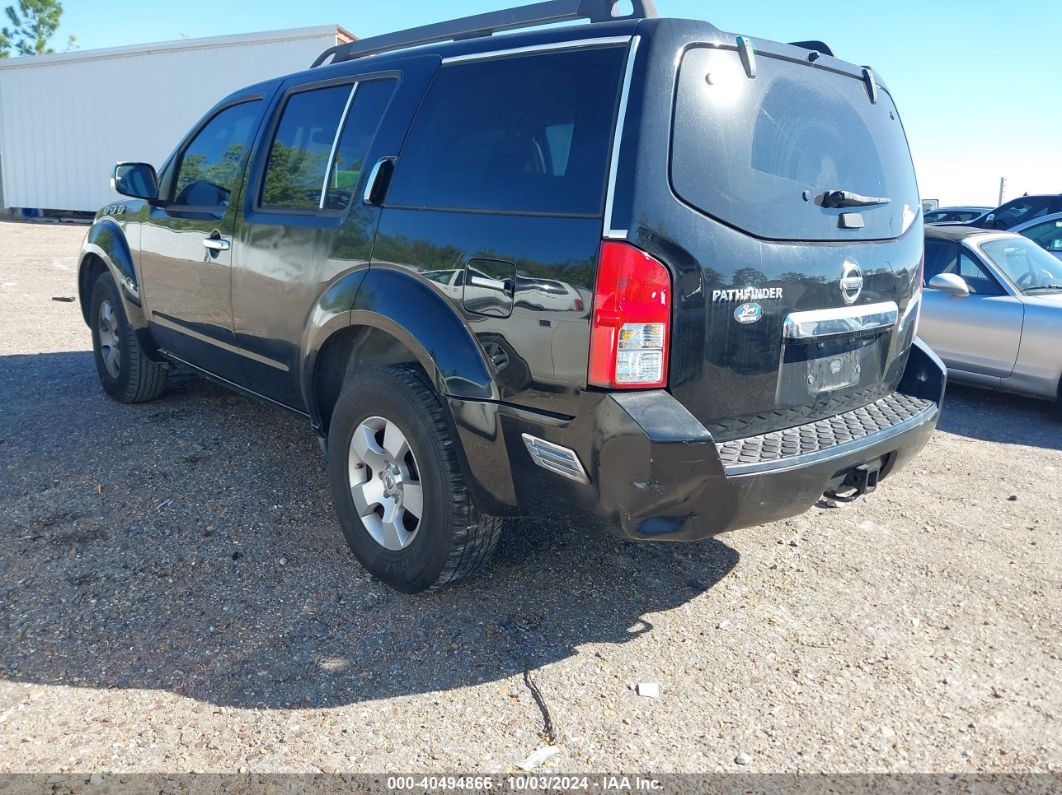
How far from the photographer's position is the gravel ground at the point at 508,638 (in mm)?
2426

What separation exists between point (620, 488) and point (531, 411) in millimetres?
379

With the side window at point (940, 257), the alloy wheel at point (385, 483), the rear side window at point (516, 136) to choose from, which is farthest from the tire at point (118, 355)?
the side window at point (940, 257)

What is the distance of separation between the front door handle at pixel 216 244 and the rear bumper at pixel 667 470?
204cm

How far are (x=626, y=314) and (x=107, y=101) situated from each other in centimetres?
2313

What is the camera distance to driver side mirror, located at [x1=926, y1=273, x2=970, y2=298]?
6.42 m

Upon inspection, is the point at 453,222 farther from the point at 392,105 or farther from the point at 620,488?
the point at 620,488

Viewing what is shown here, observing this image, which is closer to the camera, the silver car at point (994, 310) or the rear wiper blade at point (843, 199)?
the rear wiper blade at point (843, 199)

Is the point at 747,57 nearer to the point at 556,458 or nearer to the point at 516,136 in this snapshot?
the point at 516,136

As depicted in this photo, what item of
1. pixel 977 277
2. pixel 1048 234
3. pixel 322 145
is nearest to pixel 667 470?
pixel 322 145

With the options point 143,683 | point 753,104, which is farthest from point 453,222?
point 143,683

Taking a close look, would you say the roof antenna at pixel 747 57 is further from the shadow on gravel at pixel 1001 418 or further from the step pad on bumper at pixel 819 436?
the shadow on gravel at pixel 1001 418

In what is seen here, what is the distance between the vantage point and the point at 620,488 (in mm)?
2438

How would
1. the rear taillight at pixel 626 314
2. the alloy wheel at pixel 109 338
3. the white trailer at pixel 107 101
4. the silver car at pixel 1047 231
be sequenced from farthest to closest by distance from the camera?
the white trailer at pixel 107 101 → the silver car at pixel 1047 231 → the alloy wheel at pixel 109 338 → the rear taillight at pixel 626 314

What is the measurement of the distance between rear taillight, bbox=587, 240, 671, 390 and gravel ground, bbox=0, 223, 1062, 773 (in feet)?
3.52
